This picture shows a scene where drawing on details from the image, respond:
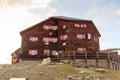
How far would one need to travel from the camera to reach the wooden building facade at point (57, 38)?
58.9m

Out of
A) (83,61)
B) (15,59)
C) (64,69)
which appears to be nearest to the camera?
(64,69)

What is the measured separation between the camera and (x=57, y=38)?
61188 millimetres

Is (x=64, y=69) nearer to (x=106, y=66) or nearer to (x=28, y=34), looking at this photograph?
(x=106, y=66)

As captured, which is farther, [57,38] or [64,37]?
[57,38]

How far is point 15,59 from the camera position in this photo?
71438mm

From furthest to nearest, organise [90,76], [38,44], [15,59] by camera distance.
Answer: [15,59] < [38,44] < [90,76]

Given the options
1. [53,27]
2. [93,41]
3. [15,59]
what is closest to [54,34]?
[53,27]

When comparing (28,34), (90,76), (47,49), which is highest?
(28,34)

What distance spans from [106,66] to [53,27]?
19.9 m

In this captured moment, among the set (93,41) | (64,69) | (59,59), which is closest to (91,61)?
(59,59)

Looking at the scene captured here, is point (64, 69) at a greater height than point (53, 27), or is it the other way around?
point (53, 27)

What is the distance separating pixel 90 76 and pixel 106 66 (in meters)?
13.0

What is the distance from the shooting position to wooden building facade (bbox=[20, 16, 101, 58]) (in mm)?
58912

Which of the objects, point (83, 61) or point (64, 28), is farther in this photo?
point (64, 28)
